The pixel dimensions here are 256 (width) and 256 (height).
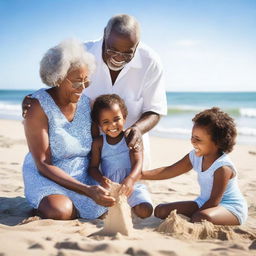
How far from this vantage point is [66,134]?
3574 mm

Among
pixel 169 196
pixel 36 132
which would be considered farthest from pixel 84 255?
pixel 169 196

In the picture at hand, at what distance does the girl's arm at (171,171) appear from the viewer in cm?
386

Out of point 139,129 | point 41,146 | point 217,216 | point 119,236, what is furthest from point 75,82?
point 217,216

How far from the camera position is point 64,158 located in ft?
11.9

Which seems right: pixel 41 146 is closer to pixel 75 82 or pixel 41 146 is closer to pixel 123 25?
pixel 75 82

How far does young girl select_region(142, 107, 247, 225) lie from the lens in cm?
335

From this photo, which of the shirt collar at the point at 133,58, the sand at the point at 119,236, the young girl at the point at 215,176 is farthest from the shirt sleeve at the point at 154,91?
the sand at the point at 119,236

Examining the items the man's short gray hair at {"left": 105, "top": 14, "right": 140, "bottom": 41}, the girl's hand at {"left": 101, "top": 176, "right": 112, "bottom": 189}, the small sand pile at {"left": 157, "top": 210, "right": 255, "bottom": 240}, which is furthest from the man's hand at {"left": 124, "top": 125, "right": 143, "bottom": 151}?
the man's short gray hair at {"left": 105, "top": 14, "right": 140, "bottom": 41}

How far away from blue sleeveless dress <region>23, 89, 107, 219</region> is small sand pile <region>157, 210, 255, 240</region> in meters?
0.77

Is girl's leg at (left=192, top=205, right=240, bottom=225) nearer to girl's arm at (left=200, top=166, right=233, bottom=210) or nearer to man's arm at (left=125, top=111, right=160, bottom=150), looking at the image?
girl's arm at (left=200, top=166, right=233, bottom=210)

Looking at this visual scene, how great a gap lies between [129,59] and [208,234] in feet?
5.79

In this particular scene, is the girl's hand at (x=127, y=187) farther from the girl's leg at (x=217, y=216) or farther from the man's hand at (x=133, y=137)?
the girl's leg at (x=217, y=216)

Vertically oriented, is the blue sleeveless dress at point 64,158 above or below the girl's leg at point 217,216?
above

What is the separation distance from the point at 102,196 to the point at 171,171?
44.4 inches
